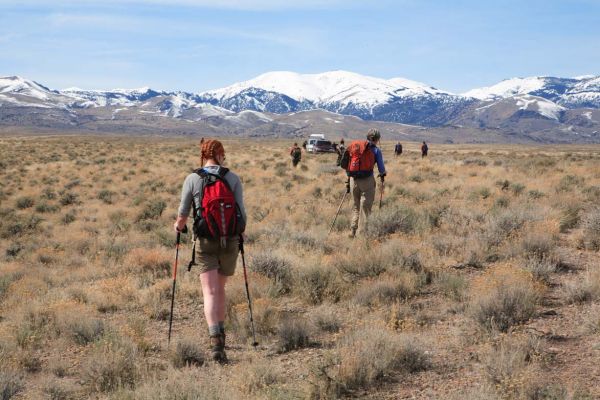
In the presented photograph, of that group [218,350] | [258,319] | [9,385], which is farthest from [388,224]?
[9,385]

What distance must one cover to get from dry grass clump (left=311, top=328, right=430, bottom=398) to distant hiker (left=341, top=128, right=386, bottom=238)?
5.62 meters

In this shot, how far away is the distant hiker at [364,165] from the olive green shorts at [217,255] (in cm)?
Answer: 561

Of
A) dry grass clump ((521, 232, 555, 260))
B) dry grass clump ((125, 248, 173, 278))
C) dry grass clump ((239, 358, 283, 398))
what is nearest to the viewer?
dry grass clump ((239, 358, 283, 398))

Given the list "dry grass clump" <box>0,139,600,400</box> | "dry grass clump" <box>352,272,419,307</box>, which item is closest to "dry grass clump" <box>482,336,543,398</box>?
"dry grass clump" <box>0,139,600,400</box>

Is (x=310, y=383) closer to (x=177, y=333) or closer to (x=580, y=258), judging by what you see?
(x=177, y=333)

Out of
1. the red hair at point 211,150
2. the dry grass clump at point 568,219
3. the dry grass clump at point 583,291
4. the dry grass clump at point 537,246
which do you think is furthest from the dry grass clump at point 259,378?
the dry grass clump at point 568,219

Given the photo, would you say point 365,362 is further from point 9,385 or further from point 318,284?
point 9,385

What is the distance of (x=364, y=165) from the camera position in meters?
10.7

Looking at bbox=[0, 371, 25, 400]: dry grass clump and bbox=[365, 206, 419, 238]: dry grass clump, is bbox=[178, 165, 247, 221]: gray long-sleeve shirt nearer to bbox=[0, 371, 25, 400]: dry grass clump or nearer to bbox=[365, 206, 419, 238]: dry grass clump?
bbox=[0, 371, 25, 400]: dry grass clump

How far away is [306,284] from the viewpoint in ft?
24.2

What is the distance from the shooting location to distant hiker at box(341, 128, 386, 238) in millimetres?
10656

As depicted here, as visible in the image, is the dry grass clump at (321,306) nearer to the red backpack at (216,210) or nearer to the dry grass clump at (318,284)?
the dry grass clump at (318,284)

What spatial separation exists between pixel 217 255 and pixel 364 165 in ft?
19.0

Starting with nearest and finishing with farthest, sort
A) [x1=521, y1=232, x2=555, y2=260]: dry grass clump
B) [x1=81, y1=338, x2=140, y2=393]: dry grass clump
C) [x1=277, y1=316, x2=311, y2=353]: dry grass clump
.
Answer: [x1=81, y1=338, x2=140, y2=393]: dry grass clump < [x1=277, y1=316, x2=311, y2=353]: dry grass clump < [x1=521, y1=232, x2=555, y2=260]: dry grass clump
